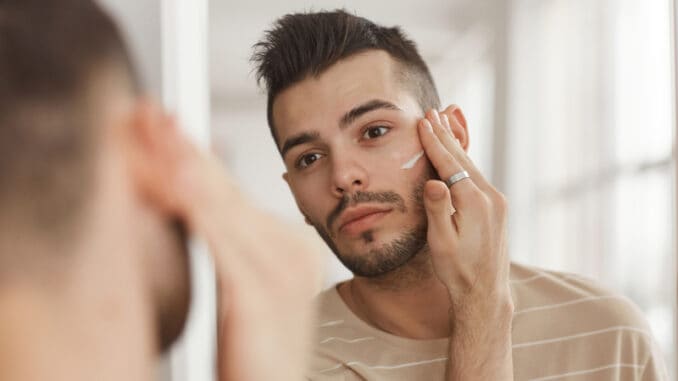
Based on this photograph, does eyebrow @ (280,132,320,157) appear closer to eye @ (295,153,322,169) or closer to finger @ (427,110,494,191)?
eye @ (295,153,322,169)

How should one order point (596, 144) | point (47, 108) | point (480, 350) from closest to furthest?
point (47, 108) → point (480, 350) → point (596, 144)

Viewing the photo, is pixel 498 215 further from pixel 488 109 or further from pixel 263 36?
pixel 263 36

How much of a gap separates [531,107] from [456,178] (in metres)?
0.19

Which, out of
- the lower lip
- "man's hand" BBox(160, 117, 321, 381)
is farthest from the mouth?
"man's hand" BBox(160, 117, 321, 381)

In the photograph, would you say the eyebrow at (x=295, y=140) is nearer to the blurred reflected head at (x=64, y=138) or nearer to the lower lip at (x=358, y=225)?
the lower lip at (x=358, y=225)

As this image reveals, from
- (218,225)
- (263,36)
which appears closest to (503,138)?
(263,36)

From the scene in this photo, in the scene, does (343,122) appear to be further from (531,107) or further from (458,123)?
(531,107)

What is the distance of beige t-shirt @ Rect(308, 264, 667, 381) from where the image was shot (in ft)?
2.08

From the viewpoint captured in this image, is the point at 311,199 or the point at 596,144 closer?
the point at 311,199

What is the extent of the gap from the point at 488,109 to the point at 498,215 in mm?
131

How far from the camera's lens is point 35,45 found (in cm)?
27

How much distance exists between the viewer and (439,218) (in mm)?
625

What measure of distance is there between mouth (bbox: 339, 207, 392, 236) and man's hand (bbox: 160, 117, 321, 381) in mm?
292

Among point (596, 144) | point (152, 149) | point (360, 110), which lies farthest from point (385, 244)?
point (596, 144)
